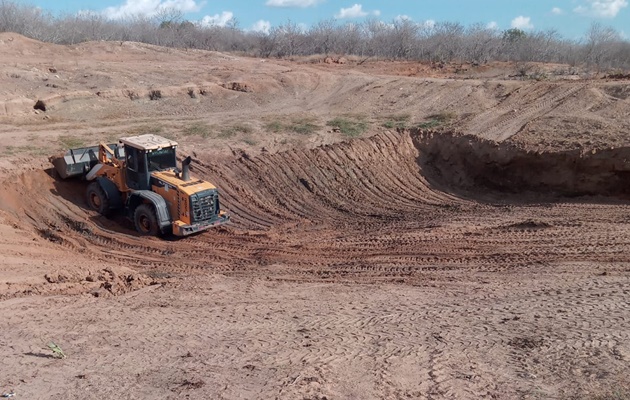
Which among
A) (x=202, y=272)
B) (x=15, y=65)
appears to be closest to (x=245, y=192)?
(x=202, y=272)

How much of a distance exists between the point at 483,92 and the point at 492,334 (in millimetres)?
18141

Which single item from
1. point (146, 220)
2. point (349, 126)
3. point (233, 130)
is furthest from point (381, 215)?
point (233, 130)

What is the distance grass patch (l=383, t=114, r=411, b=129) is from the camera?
895 inches

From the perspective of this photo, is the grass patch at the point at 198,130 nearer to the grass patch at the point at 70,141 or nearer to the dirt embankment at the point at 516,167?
the grass patch at the point at 70,141

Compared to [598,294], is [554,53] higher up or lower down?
higher up

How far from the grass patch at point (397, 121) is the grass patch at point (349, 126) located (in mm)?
831

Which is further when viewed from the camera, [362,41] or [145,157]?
[362,41]

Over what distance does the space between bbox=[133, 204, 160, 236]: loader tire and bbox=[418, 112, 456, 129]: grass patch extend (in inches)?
439

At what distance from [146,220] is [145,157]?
60.1 inches

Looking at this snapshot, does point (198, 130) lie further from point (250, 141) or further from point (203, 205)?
point (203, 205)

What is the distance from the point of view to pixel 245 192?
18.5m

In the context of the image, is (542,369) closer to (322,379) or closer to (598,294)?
(322,379)

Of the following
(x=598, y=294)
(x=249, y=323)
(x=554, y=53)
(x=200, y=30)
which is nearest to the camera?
(x=249, y=323)

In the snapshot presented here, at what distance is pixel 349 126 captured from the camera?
22.8 m
